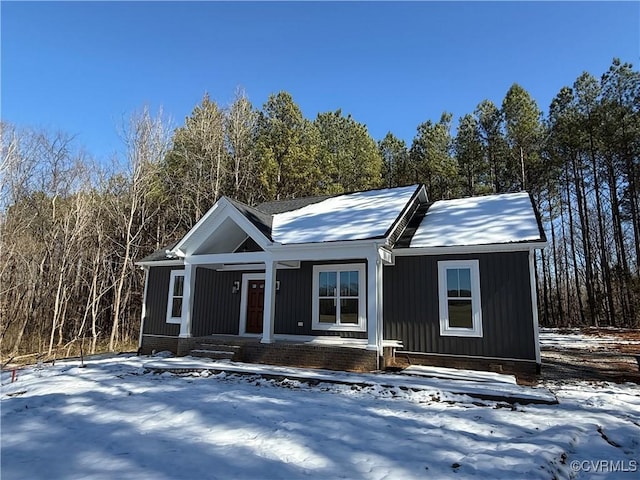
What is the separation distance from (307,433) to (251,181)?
18586 millimetres

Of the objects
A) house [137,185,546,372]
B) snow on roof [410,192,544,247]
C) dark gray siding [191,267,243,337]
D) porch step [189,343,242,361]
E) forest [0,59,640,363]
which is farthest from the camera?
forest [0,59,640,363]

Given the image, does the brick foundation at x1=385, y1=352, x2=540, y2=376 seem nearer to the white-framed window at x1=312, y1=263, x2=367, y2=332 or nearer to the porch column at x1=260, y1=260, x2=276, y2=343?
the white-framed window at x1=312, y1=263, x2=367, y2=332

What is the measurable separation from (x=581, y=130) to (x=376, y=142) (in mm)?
12956

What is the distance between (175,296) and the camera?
12.4 meters

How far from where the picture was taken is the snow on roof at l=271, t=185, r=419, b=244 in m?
9.57

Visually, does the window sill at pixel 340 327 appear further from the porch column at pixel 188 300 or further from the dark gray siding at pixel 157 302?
the dark gray siding at pixel 157 302

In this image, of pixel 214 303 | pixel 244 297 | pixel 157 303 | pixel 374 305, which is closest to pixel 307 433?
pixel 374 305

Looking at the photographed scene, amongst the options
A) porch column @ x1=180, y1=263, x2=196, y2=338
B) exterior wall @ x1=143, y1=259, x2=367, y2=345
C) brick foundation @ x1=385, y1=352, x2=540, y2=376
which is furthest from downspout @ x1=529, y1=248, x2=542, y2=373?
porch column @ x1=180, y1=263, x2=196, y2=338

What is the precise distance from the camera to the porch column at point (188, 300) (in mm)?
10781

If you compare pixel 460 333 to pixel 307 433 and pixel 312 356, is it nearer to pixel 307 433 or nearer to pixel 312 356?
→ pixel 312 356

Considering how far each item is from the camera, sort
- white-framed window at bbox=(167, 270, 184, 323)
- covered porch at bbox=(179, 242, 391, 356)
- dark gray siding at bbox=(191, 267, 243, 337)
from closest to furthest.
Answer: covered porch at bbox=(179, 242, 391, 356), dark gray siding at bbox=(191, 267, 243, 337), white-framed window at bbox=(167, 270, 184, 323)

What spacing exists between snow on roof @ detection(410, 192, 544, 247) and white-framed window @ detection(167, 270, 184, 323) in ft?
25.8

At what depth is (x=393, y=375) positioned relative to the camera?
25.3 ft

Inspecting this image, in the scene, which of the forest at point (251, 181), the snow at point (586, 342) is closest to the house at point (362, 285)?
the snow at point (586, 342)
